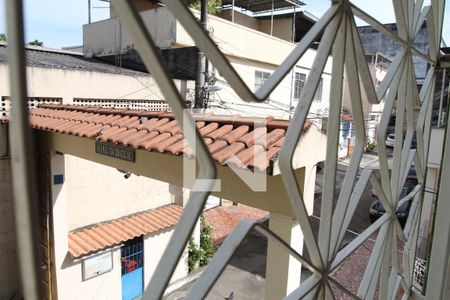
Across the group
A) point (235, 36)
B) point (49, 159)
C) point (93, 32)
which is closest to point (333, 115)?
point (49, 159)

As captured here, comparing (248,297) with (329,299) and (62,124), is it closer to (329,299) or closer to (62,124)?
(62,124)

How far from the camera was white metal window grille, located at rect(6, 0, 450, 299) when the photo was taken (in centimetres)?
60

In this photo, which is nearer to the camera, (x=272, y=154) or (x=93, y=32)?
(x=272, y=154)

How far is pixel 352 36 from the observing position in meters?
1.24

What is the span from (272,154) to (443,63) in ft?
4.11

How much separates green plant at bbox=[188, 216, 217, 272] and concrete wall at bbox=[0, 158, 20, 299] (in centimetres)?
332

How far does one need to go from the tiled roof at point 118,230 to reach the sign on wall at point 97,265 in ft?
0.67

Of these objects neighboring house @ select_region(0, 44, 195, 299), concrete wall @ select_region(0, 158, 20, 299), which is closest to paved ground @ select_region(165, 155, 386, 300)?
neighboring house @ select_region(0, 44, 195, 299)

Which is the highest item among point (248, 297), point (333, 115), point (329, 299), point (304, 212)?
point (333, 115)

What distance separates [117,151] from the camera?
3.91 meters

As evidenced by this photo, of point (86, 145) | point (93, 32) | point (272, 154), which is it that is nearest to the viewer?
point (272, 154)

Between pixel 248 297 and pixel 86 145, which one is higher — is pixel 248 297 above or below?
below

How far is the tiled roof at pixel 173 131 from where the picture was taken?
7.94ft

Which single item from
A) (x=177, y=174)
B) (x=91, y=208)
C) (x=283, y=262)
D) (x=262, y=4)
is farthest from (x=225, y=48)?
(x=283, y=262)
